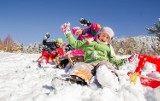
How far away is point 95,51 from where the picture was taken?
5.70 meters

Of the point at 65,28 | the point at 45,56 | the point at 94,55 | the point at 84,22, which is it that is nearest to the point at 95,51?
the point at 94,55

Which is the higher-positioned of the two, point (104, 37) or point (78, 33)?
point (78, 33)

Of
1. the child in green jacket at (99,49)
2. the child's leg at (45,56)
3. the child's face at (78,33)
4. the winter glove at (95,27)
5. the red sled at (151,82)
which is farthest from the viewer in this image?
the child's leg at (45,56)

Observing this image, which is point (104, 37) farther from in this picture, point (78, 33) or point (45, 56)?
point (45, 56)

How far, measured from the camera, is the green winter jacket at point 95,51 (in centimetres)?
567

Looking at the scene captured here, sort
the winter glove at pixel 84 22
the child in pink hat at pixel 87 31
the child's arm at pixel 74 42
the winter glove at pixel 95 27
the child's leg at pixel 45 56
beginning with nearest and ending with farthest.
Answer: the child's arm at pixel 74 42
the winter glove at pixel 95 27
the child in pink hat at pixel 87 31
the winter glove at pixel 84 22
the child's leg at pixel 45 56

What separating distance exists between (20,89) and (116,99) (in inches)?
70.7

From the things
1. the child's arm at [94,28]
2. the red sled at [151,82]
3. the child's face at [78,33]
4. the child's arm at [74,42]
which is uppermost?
the child's arm at [94,28]

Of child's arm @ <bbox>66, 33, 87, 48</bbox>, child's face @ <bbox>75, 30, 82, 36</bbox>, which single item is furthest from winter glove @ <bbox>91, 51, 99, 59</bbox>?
child's face @ <bbox>75, 30, 82, 36</bbox>

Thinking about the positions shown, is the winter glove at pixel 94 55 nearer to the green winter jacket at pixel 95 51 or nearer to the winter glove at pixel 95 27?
the green winter jacket at pixel 95 51

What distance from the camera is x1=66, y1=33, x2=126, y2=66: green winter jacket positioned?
18.6 feet

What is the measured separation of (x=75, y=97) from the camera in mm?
4082

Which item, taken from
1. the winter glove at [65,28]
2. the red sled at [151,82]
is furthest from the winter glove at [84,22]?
the red sled at [151,82]

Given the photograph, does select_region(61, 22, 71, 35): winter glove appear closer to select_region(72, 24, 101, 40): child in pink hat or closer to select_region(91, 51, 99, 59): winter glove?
select_region(91, 51, 99, 59): winter glove
